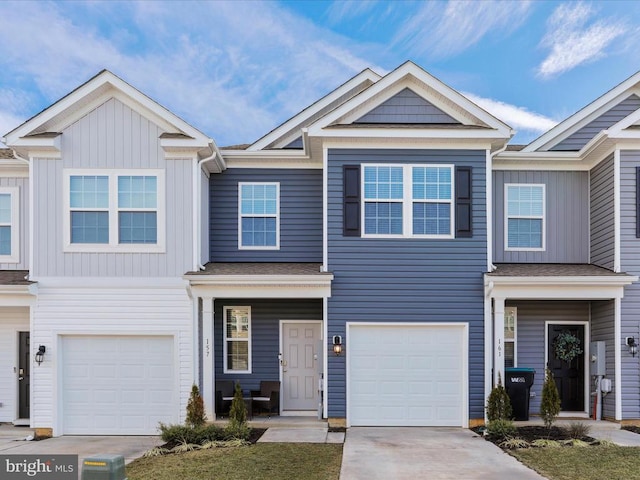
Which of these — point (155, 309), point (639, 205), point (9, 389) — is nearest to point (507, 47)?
point (639, 205)

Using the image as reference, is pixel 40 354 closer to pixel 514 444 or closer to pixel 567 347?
pixel 514 444

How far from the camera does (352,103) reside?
11.4m

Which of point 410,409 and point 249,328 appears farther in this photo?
point 249,328

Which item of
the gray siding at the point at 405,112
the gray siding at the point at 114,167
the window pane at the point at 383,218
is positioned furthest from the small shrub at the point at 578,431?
the gray siding at the point at 114,167

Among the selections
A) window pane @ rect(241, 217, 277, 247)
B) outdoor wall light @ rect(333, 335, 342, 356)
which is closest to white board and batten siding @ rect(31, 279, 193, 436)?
window pane @ rect(241, 217, 277, 247)

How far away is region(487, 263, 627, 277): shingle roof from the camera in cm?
1121

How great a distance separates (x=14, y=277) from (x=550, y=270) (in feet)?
34.2

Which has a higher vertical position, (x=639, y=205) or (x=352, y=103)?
(x=352, y=103)

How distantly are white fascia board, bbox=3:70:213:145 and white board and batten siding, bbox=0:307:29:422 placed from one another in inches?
149

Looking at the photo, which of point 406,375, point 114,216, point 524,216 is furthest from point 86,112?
point 524,216

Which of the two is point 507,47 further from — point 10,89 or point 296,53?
point 10,89

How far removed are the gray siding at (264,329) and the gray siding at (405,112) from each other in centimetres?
402

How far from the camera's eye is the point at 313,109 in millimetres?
13781

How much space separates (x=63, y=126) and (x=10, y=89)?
15.4m
